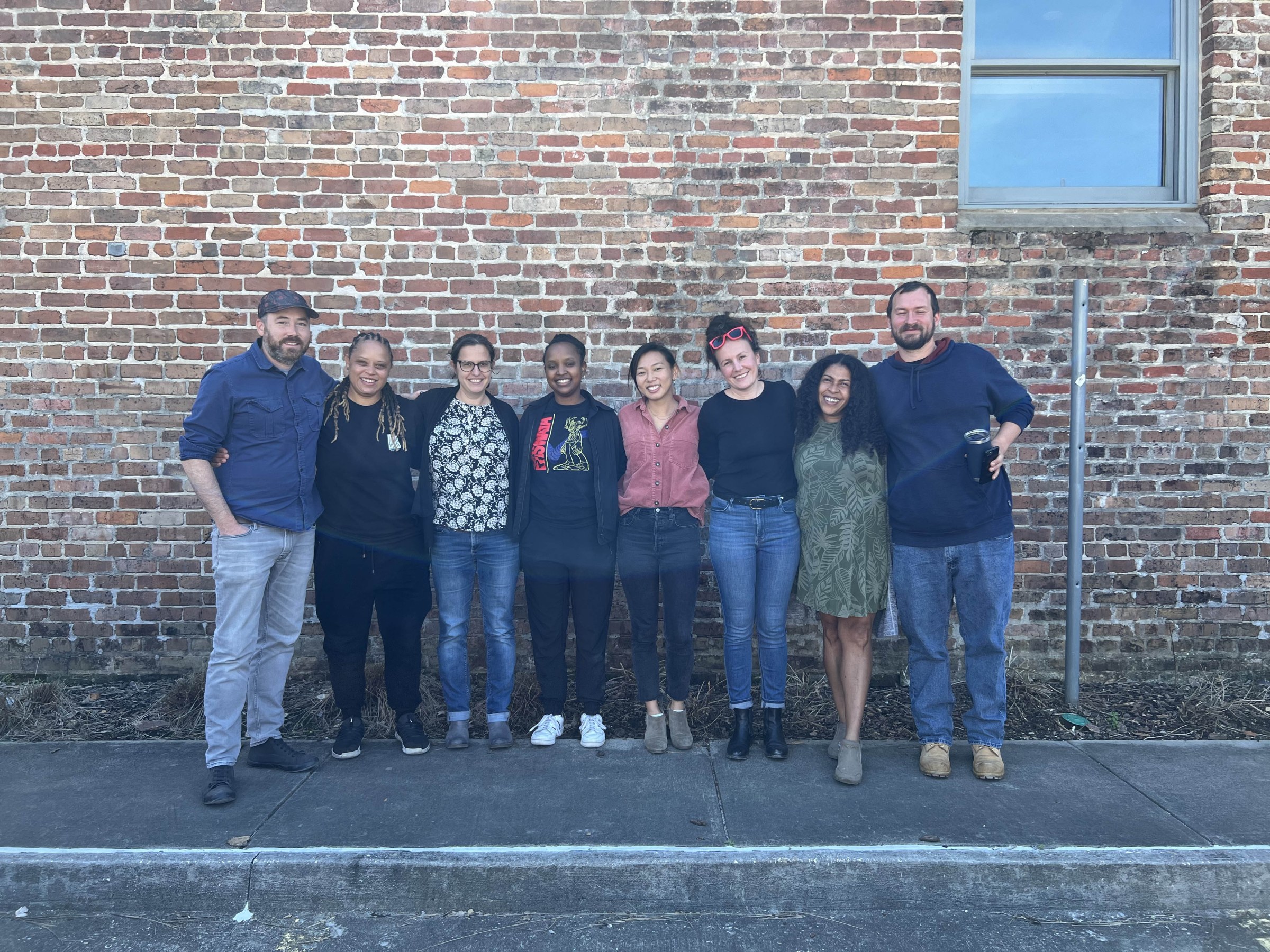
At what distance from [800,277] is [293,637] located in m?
3.43

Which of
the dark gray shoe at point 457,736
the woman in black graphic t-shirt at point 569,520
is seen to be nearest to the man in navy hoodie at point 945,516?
the woman in black graphic t-shirt at point 569,520

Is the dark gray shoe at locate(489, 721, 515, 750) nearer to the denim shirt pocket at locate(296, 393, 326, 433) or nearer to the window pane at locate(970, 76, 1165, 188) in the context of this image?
the denim shirt pocket at locate(296, 393, 326, 433)

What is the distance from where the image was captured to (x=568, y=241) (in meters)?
4.65

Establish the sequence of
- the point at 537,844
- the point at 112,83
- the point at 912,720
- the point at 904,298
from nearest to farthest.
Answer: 1. the point at 537,844
2. the point at 904,298
3. the point at 912,720
4. the point at 112,83

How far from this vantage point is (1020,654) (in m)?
4.73

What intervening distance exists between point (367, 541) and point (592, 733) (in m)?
1.46

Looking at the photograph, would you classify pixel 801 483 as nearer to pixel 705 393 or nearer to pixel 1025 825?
pixel 705 393

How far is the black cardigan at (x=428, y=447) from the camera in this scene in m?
3.83

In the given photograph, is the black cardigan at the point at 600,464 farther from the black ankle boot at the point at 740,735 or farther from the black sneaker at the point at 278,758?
the black sneaker at the point at 278,758

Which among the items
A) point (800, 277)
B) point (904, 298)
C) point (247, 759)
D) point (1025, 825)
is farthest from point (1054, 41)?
point (247, 759)

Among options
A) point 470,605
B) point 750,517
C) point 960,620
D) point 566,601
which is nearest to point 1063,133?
point 960,620

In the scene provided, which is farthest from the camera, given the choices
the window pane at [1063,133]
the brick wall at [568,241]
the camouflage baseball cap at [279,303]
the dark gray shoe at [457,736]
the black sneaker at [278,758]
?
the window pane at [1063,133]

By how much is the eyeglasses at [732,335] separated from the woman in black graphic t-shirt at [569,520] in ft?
2.15

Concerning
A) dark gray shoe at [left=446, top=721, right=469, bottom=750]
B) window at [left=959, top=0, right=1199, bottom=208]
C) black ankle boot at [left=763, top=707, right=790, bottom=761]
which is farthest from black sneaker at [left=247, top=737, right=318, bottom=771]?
window at [left=959, top=0, right=1199, bottom=208]
